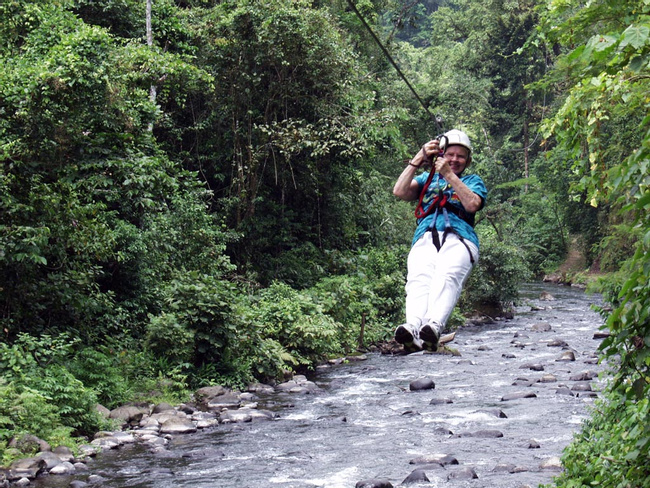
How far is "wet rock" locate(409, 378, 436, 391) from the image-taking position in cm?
1166

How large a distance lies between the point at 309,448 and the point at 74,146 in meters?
5.02

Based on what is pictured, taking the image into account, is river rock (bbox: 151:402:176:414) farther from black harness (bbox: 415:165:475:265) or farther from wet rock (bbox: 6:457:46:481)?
black harness (bbox: 415:165:475:265)

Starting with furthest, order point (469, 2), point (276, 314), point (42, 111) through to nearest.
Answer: point (469, 2), point (276, 314), point (42, 111)

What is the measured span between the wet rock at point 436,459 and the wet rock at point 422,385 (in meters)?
3.83

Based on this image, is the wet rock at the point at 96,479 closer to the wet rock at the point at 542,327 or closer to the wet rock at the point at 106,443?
the wet rock at the point at 106,443

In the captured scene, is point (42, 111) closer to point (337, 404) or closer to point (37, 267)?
point (37, 267)

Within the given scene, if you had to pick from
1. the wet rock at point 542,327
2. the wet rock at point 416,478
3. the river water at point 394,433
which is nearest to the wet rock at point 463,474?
the river water at point 394,433

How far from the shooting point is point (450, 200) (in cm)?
529

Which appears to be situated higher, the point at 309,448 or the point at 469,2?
the point at 469,2

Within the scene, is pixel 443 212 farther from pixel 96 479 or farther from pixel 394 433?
pixel 394 433

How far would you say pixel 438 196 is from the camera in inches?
210

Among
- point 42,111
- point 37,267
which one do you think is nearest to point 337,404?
point 37,267

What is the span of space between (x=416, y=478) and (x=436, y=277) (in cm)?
277

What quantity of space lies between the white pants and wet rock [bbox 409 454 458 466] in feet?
9.88
